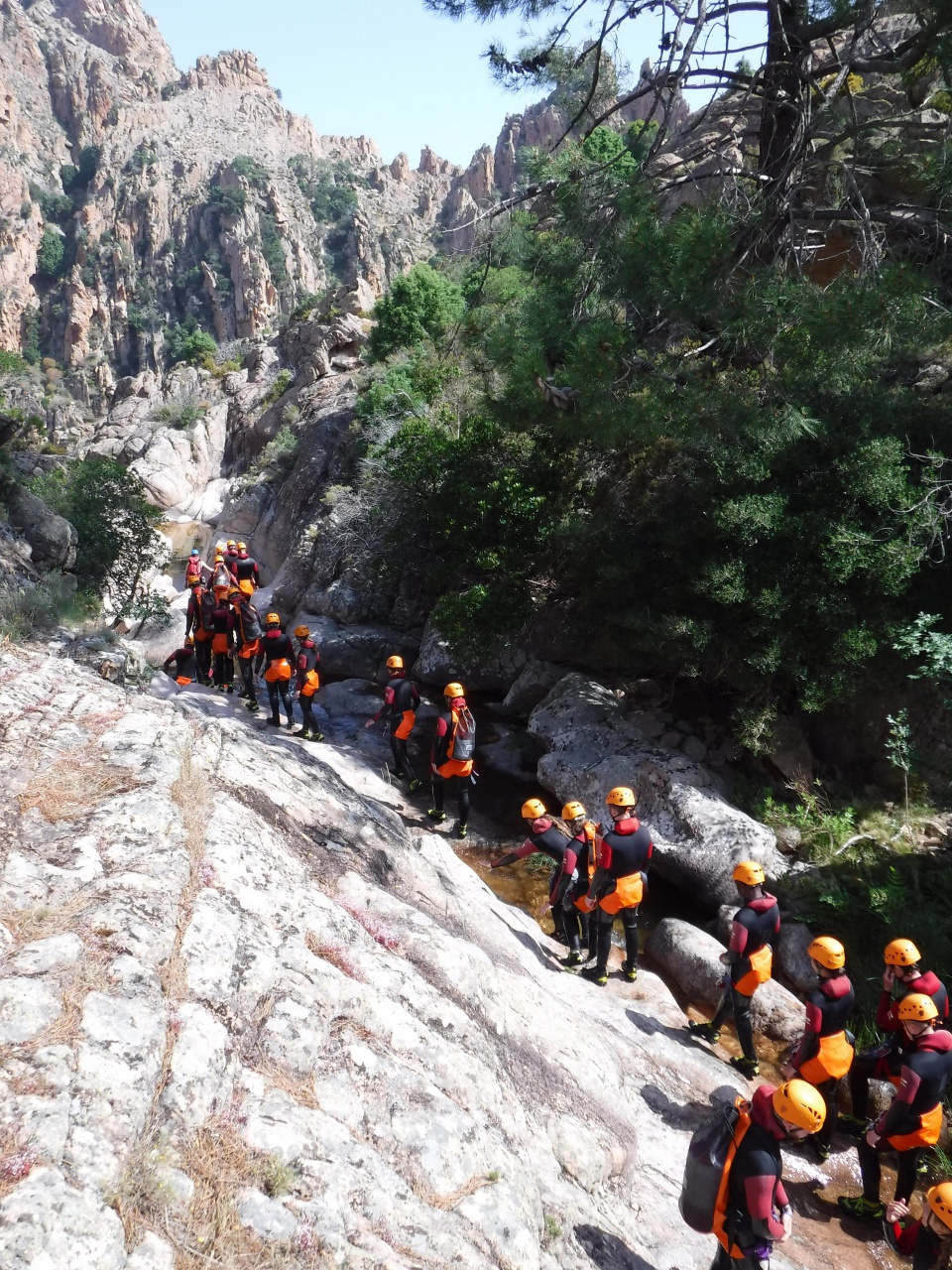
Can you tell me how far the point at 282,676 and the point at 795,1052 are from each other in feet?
25.0

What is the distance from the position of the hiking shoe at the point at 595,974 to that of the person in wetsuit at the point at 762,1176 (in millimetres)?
3031

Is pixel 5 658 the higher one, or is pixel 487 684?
pixel 5 658

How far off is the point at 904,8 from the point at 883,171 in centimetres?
153

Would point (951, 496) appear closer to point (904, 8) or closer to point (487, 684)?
point (904, 8)

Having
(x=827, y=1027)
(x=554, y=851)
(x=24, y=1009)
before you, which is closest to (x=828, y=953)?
(x=827, y=1027)

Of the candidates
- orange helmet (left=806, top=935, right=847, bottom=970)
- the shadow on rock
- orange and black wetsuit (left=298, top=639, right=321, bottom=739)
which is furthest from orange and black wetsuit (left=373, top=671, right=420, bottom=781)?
the shadow on rock

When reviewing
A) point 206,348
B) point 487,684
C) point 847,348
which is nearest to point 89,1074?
point 847,348

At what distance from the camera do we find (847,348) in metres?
6.73

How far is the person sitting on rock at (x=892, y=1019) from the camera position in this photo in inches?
189

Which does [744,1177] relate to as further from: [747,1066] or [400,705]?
[400,705]

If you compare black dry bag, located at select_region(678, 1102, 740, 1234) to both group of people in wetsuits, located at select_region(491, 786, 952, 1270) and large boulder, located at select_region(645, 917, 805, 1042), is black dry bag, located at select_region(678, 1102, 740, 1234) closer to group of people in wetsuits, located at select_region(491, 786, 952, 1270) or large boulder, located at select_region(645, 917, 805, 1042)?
group of people in wetsuits, located at select_region(491, 786, 952, 1270)

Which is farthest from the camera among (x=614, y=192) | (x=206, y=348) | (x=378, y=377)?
(x=206, y=348)

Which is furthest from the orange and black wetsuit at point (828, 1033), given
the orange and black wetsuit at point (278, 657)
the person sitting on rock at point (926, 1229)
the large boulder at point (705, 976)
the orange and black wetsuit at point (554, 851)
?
the orange and black wetsuit at point (278, 657)

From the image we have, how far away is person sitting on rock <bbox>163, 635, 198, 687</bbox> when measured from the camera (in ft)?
43.3
